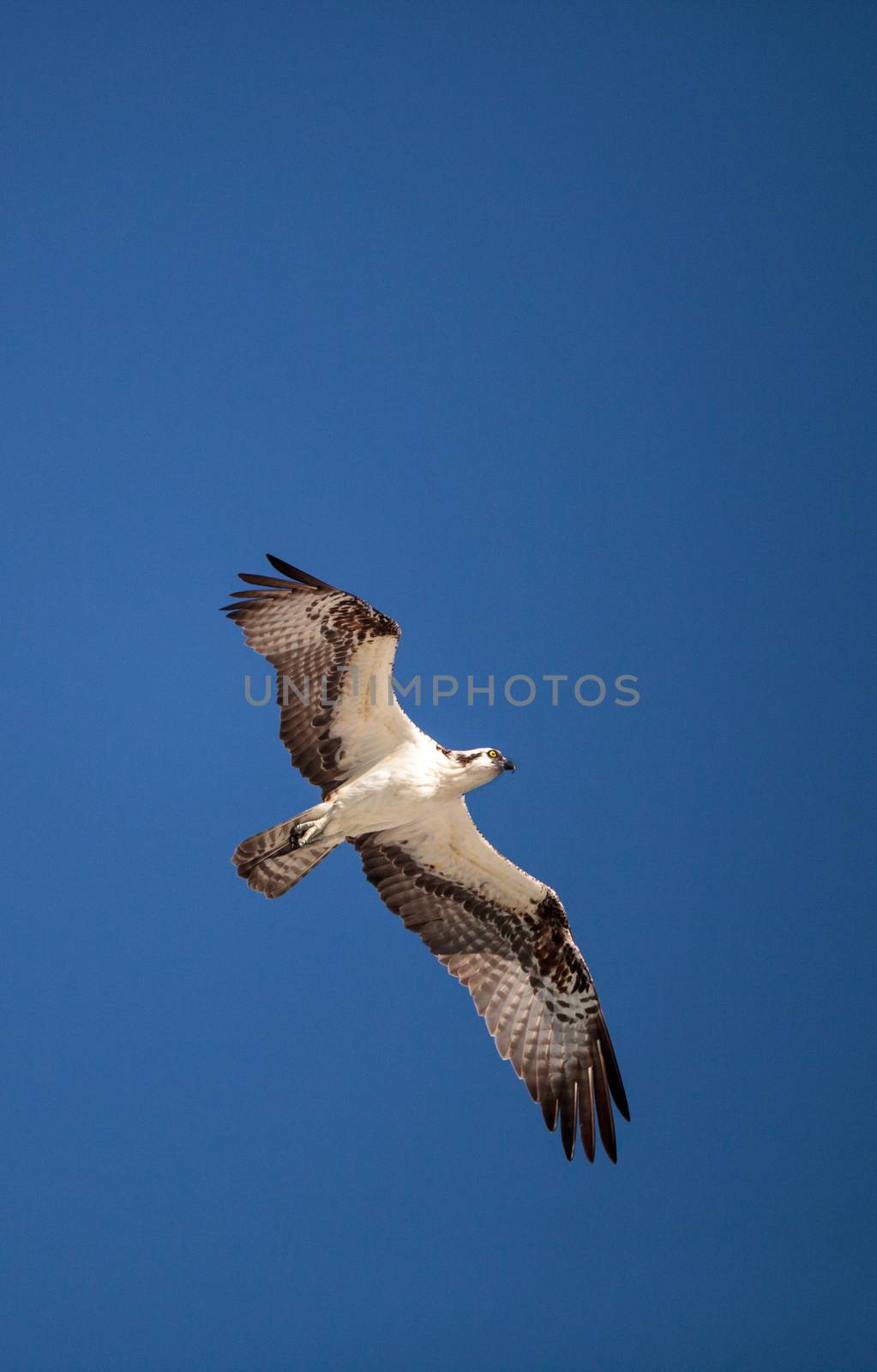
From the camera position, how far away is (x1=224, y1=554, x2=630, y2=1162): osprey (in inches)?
418

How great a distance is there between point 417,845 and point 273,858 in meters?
1.31

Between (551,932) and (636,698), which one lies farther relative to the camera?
(636,698)

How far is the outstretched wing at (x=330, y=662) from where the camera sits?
1063 cm

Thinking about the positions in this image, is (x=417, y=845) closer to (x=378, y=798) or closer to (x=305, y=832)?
(x=378, y=798)

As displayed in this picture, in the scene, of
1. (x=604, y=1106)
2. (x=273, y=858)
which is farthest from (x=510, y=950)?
(x=273, y=858)

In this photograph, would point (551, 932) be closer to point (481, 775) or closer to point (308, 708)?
point (481, 775)

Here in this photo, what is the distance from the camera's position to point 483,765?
10453mm

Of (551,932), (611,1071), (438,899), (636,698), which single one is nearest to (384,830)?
(438,899)

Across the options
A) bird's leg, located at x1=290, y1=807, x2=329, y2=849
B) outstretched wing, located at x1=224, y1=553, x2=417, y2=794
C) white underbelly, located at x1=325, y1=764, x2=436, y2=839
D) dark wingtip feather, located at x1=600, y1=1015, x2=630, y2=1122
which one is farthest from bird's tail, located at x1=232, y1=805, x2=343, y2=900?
dark wingtip feather, located at x1=600, y1=1015, x2=630, y2=1122

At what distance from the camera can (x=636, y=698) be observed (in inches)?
739

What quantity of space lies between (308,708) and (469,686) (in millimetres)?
3509

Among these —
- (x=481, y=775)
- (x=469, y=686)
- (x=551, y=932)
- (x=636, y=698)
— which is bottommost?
(x=551, y=932)

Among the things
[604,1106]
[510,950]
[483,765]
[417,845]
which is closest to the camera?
[483,765]

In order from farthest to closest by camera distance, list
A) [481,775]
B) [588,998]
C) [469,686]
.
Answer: [469,686], [588,998], [481,775]
